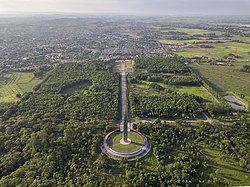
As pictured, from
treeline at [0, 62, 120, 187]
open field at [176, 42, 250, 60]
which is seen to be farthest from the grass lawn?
open field at [176, 42, 250, 60]

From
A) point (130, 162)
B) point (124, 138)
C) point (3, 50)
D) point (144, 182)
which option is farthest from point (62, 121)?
point (3, 50)

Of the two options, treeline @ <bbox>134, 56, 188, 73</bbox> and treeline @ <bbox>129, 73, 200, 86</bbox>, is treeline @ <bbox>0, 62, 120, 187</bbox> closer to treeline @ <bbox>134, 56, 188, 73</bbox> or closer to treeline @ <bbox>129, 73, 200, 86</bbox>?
treeline @ <bbox>129, 73, 200, 86</bbox>

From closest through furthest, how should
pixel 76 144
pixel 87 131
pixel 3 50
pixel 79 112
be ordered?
pixel 76 144 → pixel 87 131 → pixel 79 112 → pixel 3 50

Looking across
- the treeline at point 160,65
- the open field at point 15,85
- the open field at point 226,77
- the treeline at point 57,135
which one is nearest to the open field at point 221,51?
the open field at point 226,77

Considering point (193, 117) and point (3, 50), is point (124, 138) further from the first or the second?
point (3, 50)

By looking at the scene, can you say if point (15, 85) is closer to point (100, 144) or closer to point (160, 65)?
point (100, 144)

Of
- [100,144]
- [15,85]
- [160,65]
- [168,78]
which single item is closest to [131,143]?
[100,144]

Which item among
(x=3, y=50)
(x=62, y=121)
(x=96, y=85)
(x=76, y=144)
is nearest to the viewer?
(x=76, y=144)
